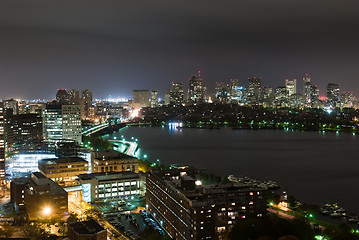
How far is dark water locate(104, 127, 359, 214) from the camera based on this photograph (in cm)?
810

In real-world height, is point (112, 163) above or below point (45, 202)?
above

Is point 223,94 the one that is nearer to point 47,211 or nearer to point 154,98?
point 154,98

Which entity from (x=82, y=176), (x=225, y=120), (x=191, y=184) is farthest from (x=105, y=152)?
(x=225, y=120)

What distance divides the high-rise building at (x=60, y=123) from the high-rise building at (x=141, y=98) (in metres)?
26.0

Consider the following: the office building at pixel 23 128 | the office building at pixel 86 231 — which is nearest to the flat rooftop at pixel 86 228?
the office building at pixel 86 231

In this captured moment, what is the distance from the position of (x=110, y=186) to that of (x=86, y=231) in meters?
2.60

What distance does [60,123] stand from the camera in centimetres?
1270

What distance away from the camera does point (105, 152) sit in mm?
8820

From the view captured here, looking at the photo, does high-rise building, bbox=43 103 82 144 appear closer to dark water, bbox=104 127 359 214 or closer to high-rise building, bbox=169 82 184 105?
dark water, bbox=104 127 359 214

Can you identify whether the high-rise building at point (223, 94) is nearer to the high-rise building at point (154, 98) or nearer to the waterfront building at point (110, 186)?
the high-rise building at point (154, 98)

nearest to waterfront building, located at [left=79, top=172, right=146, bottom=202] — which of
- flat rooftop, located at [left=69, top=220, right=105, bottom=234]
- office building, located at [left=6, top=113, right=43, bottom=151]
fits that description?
flat rooftop, located at [left=69, top=220, right=105, bottom=234]

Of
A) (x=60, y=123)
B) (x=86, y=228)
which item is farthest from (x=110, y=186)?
(x=60, y=123)

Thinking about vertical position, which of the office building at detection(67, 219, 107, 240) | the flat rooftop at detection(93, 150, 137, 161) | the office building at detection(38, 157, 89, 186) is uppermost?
the flat rooftop at detection(93, 150, 137, 161)

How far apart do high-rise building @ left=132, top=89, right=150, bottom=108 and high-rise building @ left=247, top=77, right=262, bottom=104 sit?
9.31 metres
